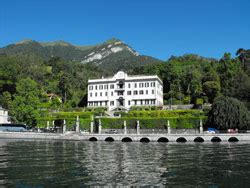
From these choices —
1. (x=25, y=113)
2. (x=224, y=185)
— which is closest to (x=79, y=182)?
(x=224, y=185)

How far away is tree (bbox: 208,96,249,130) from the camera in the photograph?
7019cm

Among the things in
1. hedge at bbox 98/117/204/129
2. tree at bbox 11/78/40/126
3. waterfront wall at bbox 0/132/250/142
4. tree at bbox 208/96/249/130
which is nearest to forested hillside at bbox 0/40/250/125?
tree at bbox 11/78/40/126

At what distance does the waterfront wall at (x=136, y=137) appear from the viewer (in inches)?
2594

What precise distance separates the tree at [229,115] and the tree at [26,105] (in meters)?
45.3

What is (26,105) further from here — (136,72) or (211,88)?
(136,72)

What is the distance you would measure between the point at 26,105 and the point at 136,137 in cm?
3251

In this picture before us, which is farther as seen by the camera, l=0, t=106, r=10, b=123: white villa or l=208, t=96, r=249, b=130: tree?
l=0, t=106, r=10, b=123: white villa

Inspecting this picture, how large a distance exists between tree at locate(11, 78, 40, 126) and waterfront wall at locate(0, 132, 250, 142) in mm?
13281

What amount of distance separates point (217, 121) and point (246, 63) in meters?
55.3

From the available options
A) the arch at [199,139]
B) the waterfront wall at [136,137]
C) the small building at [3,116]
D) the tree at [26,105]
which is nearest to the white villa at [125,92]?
the tree at [26,105]

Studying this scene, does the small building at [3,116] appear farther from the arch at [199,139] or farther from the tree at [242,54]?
the tree at [242,54]

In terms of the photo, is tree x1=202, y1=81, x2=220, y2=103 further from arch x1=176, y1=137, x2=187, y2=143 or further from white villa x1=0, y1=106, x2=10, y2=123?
white villa x1=0, y1=106, x2=10, y2=123

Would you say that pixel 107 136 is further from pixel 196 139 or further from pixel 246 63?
pixel 246 63

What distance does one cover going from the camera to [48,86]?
123750mm
